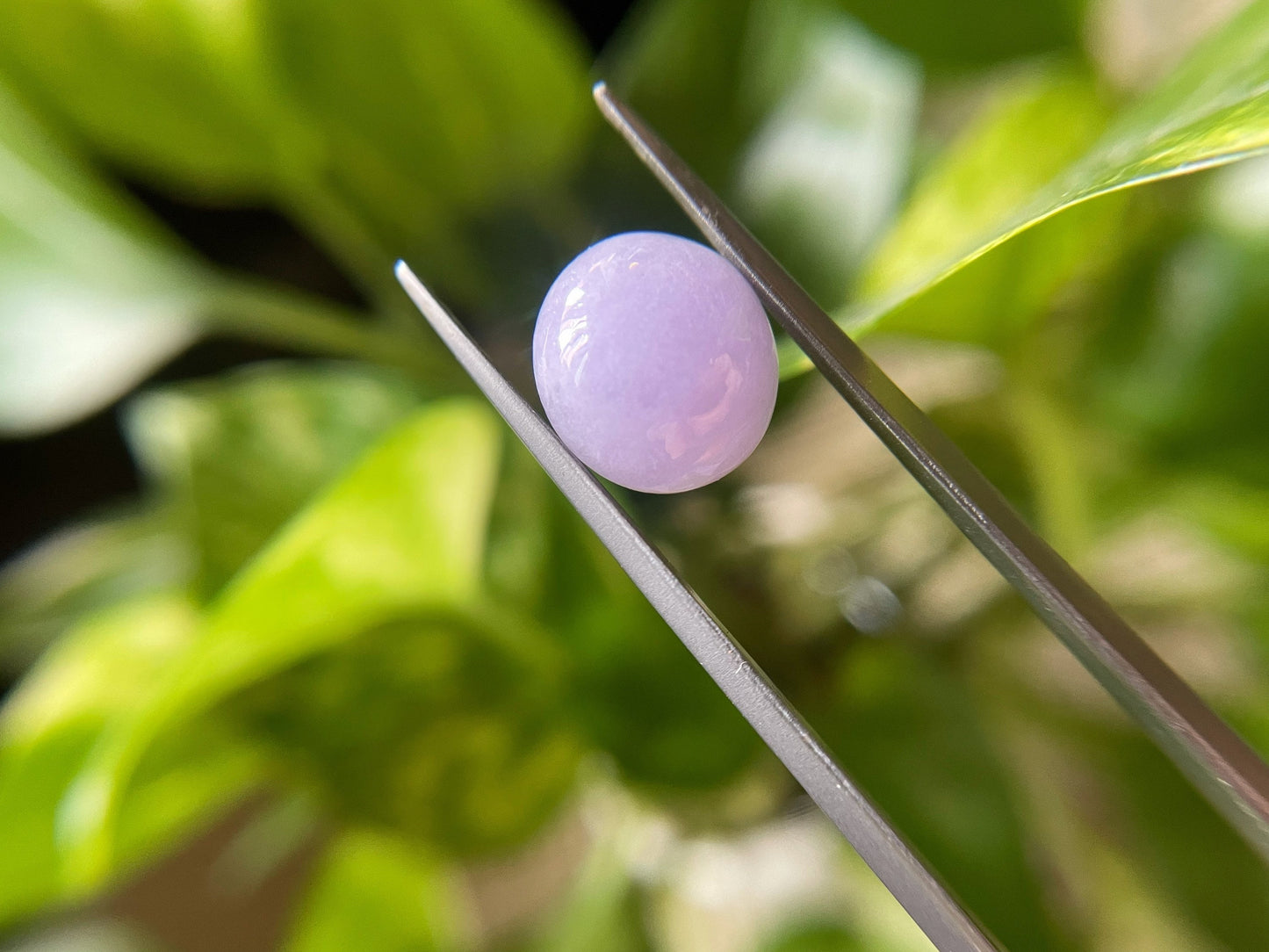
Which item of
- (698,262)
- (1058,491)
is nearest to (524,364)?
(698,262)

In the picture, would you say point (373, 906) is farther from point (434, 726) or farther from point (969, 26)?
point (969, 26)

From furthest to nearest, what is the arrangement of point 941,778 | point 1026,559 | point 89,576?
point 89,576, point 941,778, point 1026,559

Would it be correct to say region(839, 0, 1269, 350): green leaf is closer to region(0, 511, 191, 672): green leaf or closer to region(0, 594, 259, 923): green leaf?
region(0, 594, 259, 923): green leaf

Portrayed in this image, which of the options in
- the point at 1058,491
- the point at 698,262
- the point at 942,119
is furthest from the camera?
the point at 942,119

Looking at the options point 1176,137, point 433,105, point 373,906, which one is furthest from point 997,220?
point 373,906

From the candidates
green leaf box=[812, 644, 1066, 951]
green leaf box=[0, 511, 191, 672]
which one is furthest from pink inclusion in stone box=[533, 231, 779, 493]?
green leaf box=[0, 511, 191, 672]

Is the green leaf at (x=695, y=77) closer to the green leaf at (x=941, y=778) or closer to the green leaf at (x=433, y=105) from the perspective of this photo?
the green leaf at (x=433, y=105)

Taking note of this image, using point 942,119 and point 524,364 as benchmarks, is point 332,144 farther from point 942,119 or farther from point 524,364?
point 942,119
